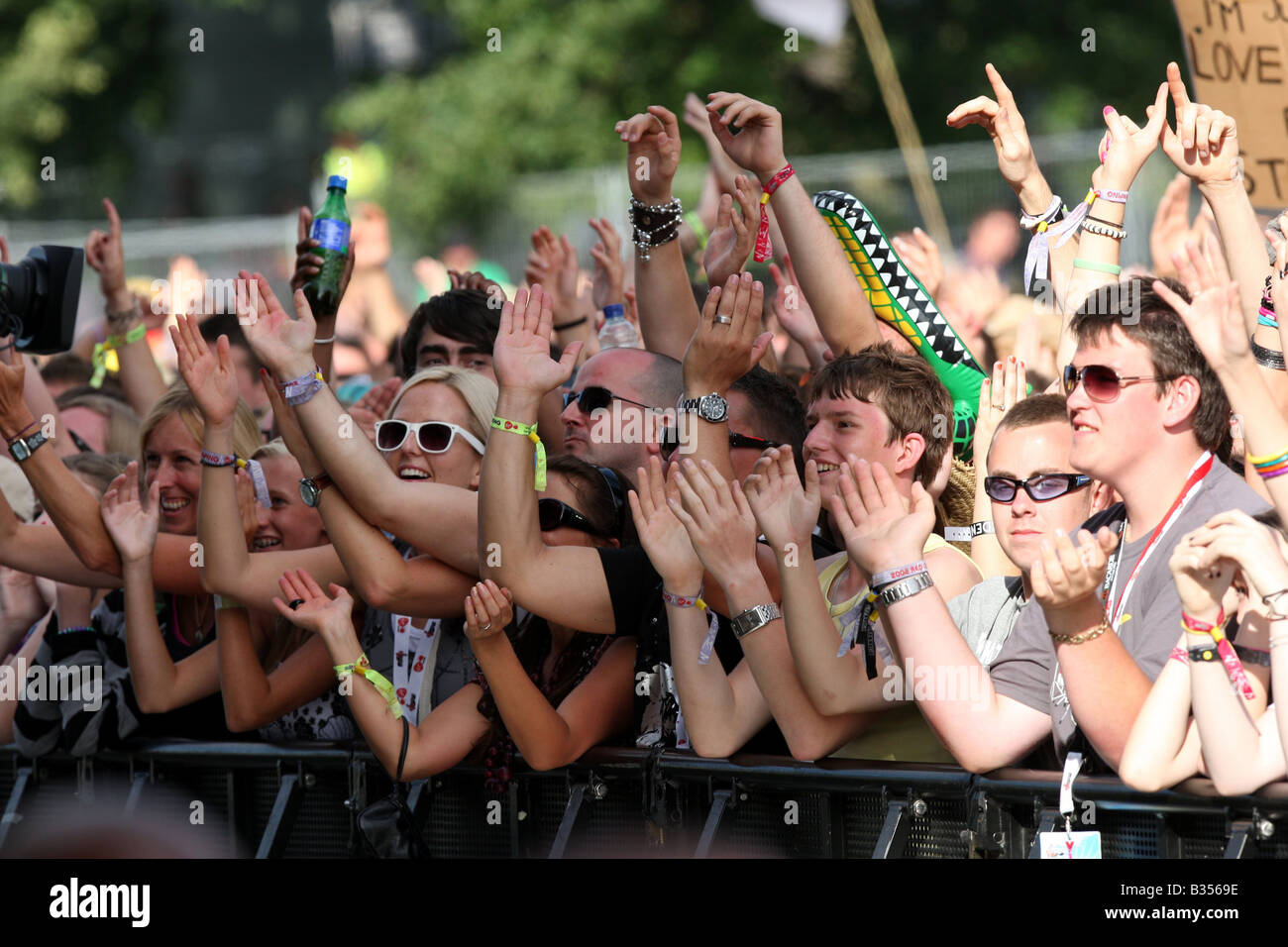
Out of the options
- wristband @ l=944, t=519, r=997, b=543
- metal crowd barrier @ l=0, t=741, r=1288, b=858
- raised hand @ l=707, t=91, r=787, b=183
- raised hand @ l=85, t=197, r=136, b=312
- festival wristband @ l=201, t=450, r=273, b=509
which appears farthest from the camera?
raised hand @ l=85, t=197, r=136, b=312

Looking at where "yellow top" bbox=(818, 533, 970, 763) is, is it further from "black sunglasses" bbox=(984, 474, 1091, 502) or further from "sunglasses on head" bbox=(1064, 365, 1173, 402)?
"sunglasses on head" bbox=(1064, 365, 1173, 402)

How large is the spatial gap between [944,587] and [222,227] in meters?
14.2

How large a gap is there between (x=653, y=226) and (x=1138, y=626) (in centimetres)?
224

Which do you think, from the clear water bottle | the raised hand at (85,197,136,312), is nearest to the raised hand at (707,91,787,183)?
the clear water bottle

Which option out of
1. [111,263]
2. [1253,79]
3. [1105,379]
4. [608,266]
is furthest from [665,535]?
[111,263]

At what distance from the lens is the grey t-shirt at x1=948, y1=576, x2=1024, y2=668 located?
3.96 meters

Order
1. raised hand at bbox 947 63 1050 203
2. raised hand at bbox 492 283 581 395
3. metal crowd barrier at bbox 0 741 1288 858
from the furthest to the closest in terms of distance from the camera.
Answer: raised hand at bbox 947 63 1050 203
raised hand at bbox 492 283 581 395
metal crowd barrier at bbox 0 741 1288 858

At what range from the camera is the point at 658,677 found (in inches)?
175

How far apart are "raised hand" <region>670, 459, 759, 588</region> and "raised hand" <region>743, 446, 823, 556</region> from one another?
3 centimetres

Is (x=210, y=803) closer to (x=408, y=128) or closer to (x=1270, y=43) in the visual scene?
(x=1270, y=43)

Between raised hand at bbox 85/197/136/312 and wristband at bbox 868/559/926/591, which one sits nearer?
wristband at bbox 868/559/926/591

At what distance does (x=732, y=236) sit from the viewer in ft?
17.2

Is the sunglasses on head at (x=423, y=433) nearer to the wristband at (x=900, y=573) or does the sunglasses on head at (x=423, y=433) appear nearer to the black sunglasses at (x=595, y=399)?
the black sunglasses at (x=595, y=399)

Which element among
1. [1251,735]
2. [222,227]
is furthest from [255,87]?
[1251,735]
